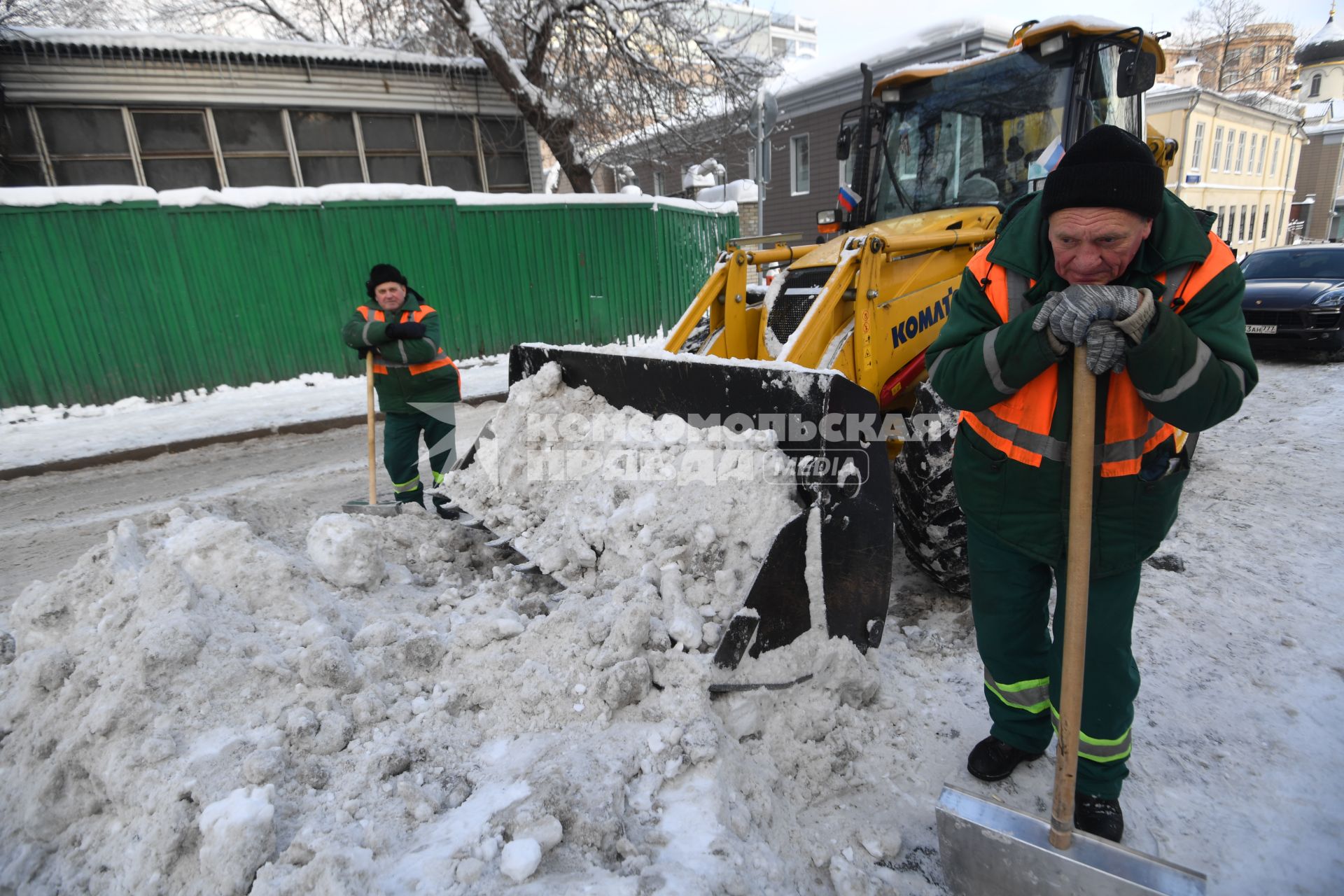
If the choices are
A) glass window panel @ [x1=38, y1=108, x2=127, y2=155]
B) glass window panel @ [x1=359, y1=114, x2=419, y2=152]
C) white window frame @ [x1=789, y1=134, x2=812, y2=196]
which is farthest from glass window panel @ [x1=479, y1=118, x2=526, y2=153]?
white window frame @ [x1=789, y1=134, x2=812, y2=196]

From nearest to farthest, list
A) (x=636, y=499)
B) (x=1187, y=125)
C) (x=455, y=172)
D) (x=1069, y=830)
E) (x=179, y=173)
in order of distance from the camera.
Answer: (x=1069, y=830), (x=636, y=499), (x=179, y=173), (x=455, y=172), (x=1187, y=125)

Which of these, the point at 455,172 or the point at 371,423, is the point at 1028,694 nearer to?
the point at 371,423

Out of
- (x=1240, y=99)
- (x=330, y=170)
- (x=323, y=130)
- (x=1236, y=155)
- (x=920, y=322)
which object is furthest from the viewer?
(x=1240, y=99)

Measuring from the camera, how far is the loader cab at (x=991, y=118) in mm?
3666

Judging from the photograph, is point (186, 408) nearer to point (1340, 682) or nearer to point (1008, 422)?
point (1008, 422)

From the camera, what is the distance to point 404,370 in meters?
4.30

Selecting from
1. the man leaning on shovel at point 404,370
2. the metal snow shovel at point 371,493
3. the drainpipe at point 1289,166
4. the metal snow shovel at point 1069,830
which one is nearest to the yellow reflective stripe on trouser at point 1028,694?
the metal snow shovel at point 1069,830

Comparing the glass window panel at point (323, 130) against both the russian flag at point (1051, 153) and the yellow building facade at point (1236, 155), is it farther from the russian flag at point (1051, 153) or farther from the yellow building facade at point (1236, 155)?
the yellow building facade at point (1236, 155)

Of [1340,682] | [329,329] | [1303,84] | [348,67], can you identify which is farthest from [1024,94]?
[1303,84]

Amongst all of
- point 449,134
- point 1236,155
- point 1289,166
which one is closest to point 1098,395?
point 449,134

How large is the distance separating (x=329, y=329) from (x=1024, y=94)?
8.55 m

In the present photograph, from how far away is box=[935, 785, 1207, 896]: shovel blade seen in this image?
1.57 meters

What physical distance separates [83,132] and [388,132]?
4.22 meters

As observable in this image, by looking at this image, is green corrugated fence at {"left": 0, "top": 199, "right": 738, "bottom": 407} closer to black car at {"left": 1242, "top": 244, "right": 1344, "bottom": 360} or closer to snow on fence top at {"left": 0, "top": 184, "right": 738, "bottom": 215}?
snow on fence top at {"left": 0, "top": 184, "right": 738, "bottom": 215}
